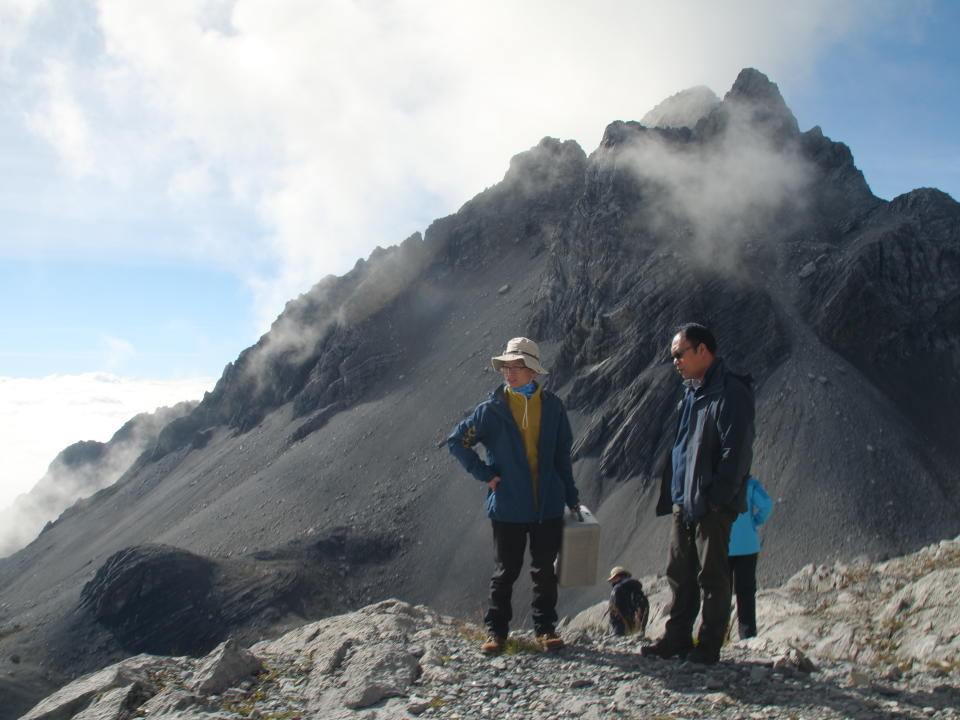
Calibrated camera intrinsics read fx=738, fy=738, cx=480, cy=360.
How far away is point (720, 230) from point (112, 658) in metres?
42.6

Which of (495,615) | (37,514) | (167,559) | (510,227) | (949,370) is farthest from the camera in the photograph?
(37,514)

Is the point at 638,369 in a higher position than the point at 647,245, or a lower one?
lower

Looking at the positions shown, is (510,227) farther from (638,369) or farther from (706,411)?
(706,411)

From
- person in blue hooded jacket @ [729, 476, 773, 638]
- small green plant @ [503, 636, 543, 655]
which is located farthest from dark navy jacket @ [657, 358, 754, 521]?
person in blue hooded jacket @ [729, 476, 773, 638]

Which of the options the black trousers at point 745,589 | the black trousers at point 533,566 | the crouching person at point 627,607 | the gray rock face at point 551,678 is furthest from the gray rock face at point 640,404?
the black trousers at point 533,566

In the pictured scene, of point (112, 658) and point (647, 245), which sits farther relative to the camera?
point (647, 245)

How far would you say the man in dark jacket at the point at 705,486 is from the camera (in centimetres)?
671

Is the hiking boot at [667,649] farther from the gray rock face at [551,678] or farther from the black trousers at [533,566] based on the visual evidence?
the black trousers at [533,566]

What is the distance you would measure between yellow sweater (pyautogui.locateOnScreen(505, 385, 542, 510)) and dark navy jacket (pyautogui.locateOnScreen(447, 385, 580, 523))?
47mm

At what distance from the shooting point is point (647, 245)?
4894 centimetres

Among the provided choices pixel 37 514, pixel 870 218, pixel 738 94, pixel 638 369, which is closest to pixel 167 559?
pixel 638 369

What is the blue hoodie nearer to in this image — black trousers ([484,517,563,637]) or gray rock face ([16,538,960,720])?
gray rock face ([16,538,960,720])

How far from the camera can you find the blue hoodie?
344 inches

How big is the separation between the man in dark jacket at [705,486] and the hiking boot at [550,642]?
3.07 feet
